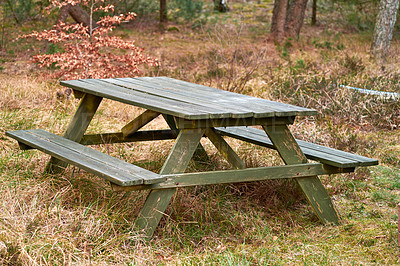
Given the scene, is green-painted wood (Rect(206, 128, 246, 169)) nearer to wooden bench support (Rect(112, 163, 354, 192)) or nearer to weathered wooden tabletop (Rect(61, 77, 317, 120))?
weathered wooden tabletop (Rect(61, 77, 317, 120))

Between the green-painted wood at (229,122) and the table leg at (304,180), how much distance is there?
0.05m

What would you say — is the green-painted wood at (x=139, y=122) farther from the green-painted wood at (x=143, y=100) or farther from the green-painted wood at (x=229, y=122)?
the green-painted wood at (x=229, y=122)

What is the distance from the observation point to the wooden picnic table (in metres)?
3.04

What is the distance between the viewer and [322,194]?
11.8 ft

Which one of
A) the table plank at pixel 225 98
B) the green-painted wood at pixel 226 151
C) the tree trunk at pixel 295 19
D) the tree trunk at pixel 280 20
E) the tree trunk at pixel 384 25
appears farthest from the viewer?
the tree trunk at pixel 295 19

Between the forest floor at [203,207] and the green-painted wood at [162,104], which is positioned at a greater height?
the green-painted wood at [162,104]

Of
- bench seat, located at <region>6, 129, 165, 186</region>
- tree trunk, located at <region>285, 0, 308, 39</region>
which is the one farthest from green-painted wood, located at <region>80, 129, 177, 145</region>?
tree trunk, located at <region>285, 0, 308, 39</region>

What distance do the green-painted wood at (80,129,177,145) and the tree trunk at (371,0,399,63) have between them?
7.91 metres

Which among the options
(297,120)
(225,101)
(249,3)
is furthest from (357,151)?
(249,3)

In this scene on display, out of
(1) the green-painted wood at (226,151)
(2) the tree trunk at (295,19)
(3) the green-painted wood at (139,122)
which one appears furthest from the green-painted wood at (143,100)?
(2) the tree trunk at (295,19)

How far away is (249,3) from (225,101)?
22.7m

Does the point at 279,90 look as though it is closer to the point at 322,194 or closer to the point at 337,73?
the point at 337,73

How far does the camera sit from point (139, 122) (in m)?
4.16

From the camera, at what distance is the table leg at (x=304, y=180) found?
3352 millimetres
